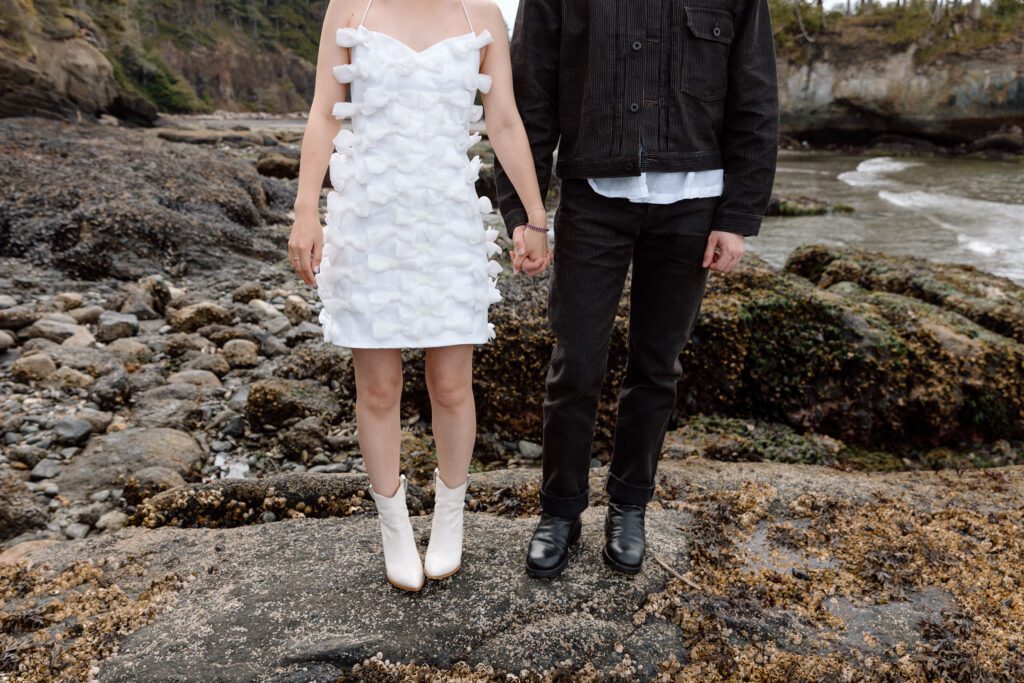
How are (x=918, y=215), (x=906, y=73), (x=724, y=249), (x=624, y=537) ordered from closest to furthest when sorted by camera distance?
(x=724, y=249)
(x=624, y=537)
(x=918, y=215)
(x=906, y=73)

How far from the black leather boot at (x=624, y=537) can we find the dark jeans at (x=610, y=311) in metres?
0.13

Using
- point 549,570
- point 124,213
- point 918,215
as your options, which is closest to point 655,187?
point 549,570

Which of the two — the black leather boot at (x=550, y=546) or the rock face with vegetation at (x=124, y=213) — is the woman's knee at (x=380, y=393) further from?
the rock face with vegetation at (x=124, y=213)

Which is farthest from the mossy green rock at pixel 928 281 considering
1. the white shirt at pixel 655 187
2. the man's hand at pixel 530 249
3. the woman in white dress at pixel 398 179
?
the woman in white dress at pixel 398 179

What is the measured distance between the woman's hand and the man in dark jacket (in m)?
0.68

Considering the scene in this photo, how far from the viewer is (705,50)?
7.82 ft

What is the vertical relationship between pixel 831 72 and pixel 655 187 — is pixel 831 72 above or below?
below

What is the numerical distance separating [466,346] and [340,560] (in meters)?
0.93

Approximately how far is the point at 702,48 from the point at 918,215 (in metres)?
16.0

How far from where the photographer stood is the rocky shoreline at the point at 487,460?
2.21 m

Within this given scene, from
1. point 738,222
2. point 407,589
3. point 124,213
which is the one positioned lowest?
point 124,213

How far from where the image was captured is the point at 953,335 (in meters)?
4.39

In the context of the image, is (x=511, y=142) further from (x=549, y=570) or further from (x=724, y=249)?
(x=549, y=570)

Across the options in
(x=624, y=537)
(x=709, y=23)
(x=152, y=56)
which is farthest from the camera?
(x=152, y=56)
